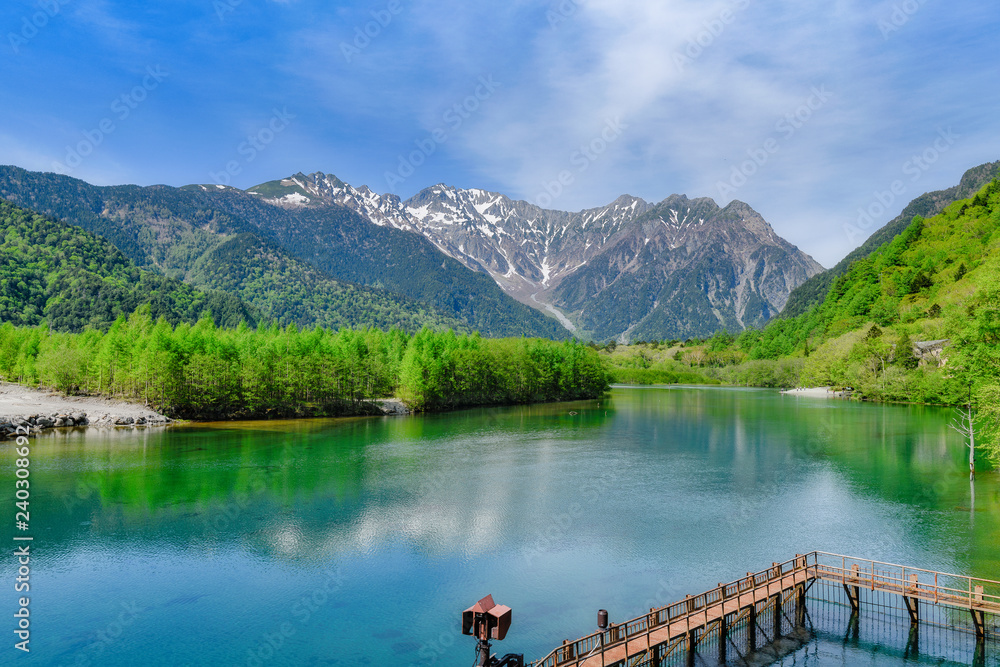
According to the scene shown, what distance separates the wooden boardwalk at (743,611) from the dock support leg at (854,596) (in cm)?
4

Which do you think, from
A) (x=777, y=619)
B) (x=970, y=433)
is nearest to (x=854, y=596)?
(x=777, y=619)

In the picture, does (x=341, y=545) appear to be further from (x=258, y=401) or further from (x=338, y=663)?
(x=258, y=401)

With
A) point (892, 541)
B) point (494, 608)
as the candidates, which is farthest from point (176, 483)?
point (892, 541)

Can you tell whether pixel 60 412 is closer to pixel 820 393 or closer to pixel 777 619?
pixel 777 619

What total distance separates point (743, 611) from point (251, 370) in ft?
310

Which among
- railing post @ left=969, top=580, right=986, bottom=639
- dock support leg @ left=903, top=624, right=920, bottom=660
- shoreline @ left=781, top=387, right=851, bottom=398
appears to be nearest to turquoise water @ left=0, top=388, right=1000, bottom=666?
dock support leg @ left=903, top=624, right=920, bottom=660

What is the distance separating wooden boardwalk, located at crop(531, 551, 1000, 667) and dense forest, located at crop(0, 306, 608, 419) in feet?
308

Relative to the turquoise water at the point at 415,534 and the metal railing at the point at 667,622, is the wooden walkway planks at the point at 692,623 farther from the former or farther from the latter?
the turquoise water at the point at 415,534

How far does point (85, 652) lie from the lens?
2311 centimetres

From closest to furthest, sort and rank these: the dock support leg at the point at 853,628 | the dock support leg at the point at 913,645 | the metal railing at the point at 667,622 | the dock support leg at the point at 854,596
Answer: the metal railing at the point at 667,622 < the dock support leg at the point at 913,645 < the dock support leg at the point at 853,628 < the dock support leg at the point at 854,596

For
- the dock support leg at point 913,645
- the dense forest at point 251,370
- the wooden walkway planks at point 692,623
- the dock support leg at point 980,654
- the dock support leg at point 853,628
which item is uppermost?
the dense forest at point 251,370

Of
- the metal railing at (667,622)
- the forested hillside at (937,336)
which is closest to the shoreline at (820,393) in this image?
the forested hillside at (937,336)

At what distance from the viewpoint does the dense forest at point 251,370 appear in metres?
99.1

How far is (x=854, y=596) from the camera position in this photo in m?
27.7
